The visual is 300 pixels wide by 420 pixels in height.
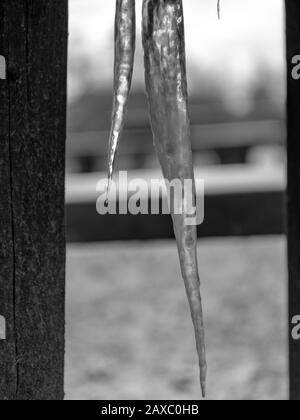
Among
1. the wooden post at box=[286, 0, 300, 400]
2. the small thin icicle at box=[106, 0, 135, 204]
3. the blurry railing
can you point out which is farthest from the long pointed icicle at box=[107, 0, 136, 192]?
the blurry railing

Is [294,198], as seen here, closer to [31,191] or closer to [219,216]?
[31,191]

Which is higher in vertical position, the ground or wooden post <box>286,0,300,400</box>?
wooden post <box>286,0,300,400</box>

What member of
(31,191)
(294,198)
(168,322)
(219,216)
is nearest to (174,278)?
(219,216)

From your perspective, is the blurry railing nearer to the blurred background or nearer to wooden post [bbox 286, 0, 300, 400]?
the blurred background

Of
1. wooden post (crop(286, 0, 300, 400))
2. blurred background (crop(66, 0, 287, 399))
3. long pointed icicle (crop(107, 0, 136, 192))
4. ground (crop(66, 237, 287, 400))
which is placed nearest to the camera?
long pointed icicle (crop(107, 0, 136, 192))

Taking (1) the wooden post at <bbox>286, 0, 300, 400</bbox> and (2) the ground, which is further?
(2) the ground

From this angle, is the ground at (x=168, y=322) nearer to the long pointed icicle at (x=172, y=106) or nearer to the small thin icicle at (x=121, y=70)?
the long pointed icicle at (x=172, y=106)
